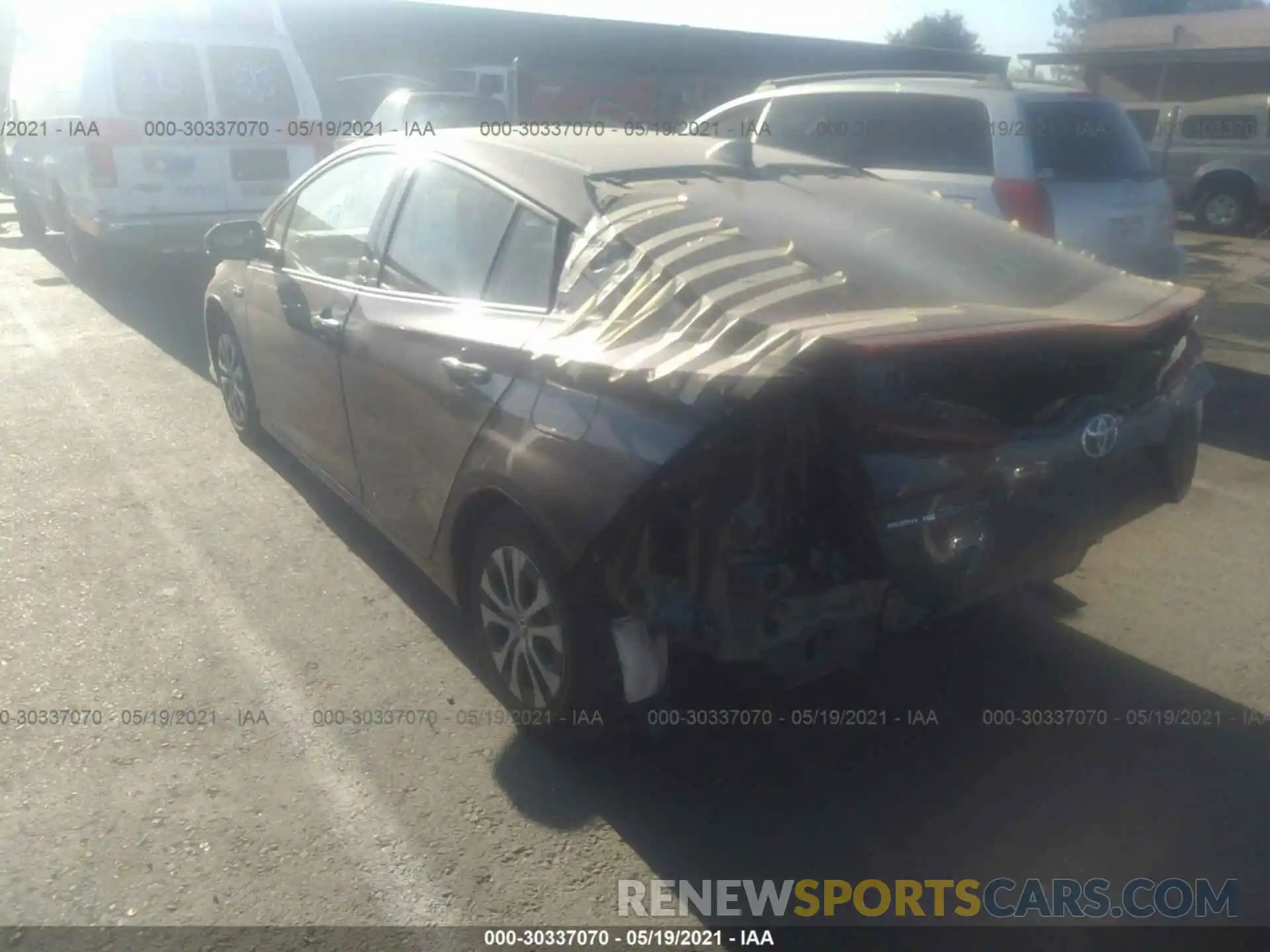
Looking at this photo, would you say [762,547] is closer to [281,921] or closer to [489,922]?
[489,922]

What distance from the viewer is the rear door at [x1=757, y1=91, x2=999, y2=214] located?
642 centimetres

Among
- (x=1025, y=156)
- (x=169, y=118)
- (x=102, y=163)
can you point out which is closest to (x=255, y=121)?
(x=169, y=118)

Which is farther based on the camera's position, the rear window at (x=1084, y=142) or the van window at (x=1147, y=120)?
the van window at (x=1147, y=120)

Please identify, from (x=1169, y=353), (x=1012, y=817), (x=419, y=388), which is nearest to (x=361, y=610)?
(x=419, y=388)

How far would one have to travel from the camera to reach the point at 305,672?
371cm

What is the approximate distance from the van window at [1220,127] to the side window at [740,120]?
409 inches

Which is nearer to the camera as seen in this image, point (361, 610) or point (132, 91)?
point (361, 610)

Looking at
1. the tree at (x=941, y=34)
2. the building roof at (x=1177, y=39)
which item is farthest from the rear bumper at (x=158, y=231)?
the tree at (x=941, y=34)

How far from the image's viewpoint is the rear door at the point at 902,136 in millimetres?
6422

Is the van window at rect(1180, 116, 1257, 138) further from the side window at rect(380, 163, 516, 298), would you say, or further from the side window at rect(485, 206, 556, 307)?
the side window at rect(485, 206, 556, 307)

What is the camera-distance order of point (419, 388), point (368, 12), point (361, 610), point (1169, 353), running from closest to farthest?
point (1169, 353), point (419, 388), point (361, 610), point (368, 12)

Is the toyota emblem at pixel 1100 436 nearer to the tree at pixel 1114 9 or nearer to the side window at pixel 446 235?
the side window at pixel 446 235

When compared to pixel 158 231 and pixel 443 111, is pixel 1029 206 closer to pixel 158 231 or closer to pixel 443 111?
pixel 158 231

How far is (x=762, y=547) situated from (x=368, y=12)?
26005mm
